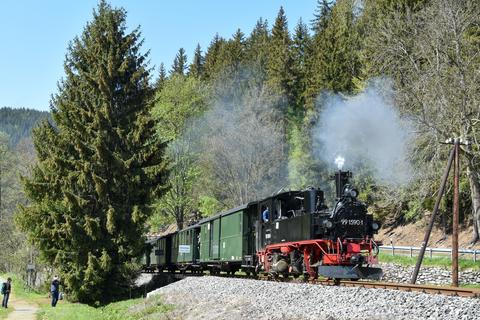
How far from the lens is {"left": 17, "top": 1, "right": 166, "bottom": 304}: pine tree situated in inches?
1064

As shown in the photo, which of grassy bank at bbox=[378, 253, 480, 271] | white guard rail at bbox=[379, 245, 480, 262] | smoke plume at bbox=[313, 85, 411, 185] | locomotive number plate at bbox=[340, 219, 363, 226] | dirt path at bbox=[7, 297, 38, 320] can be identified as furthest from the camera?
smoke plume at bbox=[313, 85, 411, 185]

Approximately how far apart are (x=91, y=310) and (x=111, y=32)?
45.9ft

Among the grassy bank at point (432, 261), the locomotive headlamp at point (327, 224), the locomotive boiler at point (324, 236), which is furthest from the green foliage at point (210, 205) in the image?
the locomotive headlamp at point (327, 224)

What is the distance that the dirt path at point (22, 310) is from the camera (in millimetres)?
25562

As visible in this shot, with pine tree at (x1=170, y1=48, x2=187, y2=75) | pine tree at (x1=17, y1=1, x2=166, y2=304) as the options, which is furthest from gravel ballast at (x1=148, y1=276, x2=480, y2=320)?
pine tree at (x1=170, y1=48, x2=187, y2=75)

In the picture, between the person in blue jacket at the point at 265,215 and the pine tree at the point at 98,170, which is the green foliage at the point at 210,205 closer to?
the pine tree at the point at 98,170

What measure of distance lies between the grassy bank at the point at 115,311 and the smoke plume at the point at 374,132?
13.4 m

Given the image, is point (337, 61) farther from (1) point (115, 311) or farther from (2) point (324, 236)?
(2) point (324, 236)

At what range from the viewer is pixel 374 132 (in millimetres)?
33344

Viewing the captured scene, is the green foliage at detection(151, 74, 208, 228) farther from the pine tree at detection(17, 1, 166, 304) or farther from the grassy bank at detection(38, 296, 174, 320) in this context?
the grassy bank at detection(38, 296, 174, 320)

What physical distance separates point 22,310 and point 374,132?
69.1 ft

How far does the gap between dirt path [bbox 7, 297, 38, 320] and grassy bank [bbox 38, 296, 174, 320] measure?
1.98 feet

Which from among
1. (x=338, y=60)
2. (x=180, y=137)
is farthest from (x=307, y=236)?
(x=180, y=137)

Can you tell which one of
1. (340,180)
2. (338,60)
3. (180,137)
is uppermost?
(338,60)
